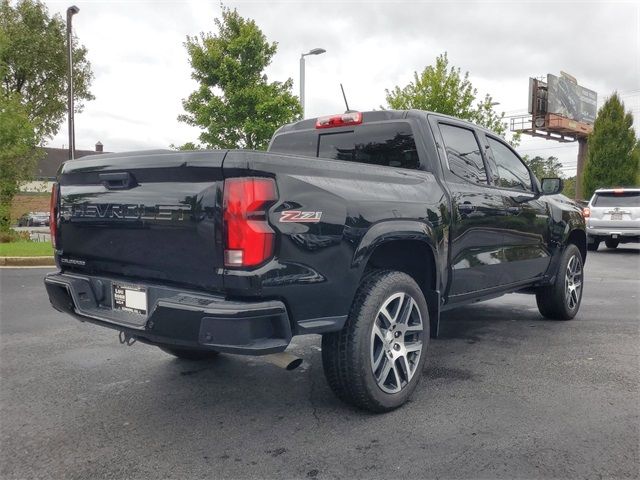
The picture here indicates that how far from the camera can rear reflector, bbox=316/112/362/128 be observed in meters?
4.19

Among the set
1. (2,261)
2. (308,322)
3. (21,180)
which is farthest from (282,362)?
(21,180)

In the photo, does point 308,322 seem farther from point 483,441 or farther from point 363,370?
point 483,441

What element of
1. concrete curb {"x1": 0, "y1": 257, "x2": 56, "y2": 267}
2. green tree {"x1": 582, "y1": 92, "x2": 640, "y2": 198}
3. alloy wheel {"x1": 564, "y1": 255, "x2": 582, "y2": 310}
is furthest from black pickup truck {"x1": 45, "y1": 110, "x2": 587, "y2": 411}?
green tree {"x1": 582, "y1": 92, "x2": 640, "y2": 198}

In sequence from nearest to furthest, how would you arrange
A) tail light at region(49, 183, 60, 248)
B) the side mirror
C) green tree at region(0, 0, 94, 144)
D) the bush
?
1. tail light at region(49, 183, 60, 248)
2. the side mirror
3. the bush
4. green tree at region(0, 0, 94, 144)

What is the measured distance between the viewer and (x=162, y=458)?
8.84ft

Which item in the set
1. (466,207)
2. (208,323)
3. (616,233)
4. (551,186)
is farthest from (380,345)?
(616,233)

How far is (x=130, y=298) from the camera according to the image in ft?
9.88

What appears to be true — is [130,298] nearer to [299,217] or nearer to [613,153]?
[299,217]

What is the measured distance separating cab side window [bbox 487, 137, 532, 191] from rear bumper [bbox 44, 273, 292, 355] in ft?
9.07

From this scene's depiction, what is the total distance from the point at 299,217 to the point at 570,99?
45156 mm

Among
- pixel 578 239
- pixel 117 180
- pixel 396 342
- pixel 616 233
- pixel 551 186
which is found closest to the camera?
pixel 117 180

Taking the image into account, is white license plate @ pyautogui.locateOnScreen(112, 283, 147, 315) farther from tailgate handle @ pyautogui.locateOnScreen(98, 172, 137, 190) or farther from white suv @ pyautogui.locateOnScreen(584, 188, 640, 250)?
white suv @ pyautogui.locateOnScreen(584, 188, 640, 250)

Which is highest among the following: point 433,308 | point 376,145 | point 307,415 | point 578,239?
point 376,145

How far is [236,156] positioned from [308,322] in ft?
3.02
